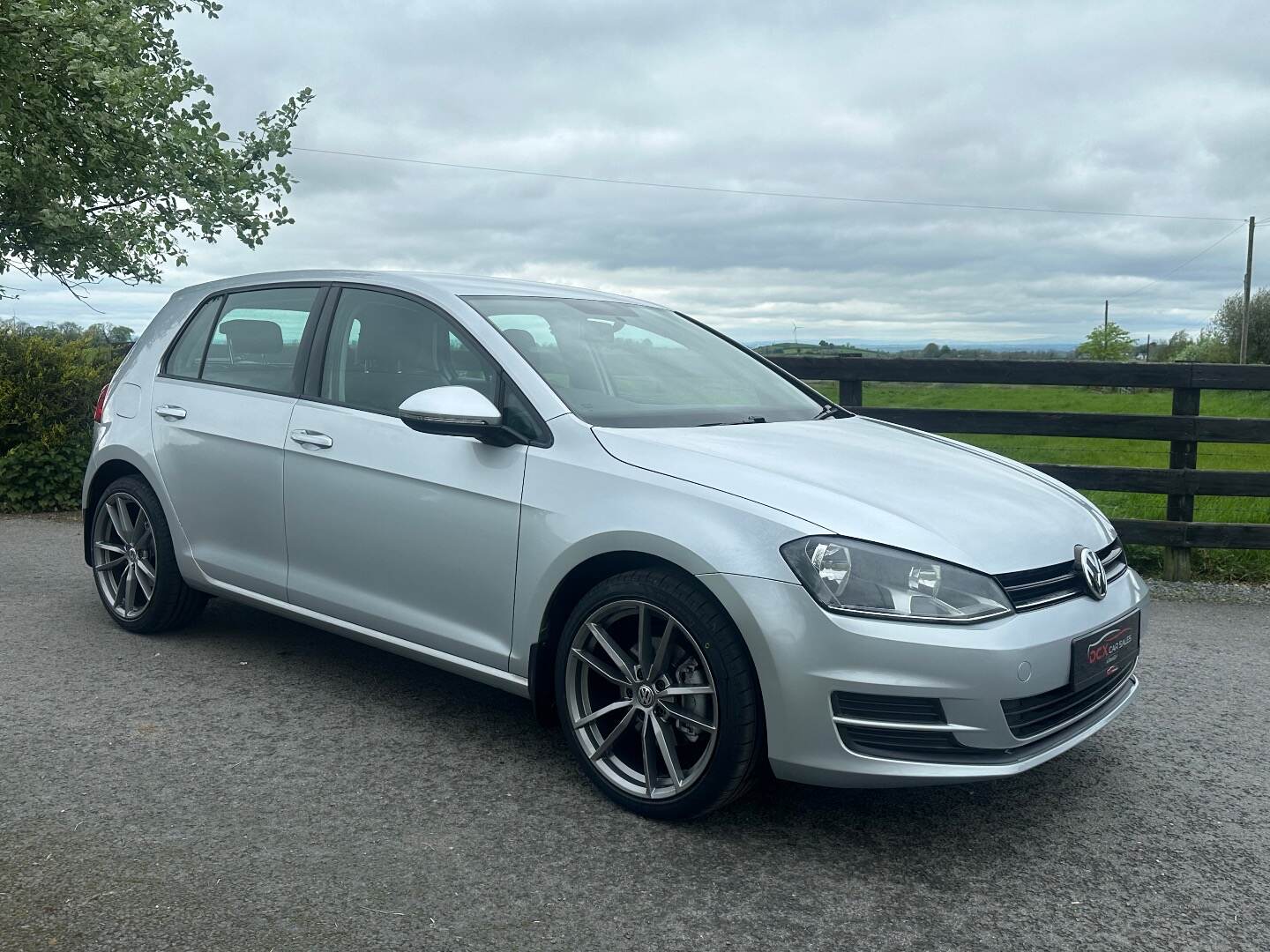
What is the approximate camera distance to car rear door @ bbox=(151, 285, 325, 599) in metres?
4.68

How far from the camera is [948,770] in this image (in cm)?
314

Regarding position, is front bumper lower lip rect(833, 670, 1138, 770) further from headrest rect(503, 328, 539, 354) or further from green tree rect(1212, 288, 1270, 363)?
green tree rect(1212, 288, 1270, 363)

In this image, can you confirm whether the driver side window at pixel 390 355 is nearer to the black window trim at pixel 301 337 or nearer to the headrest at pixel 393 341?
the headrest at pixel 393 341

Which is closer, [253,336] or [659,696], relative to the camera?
[659,696]

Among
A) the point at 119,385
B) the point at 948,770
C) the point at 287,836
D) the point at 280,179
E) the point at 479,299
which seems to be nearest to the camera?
the point at 948,770

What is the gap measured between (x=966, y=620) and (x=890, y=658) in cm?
23

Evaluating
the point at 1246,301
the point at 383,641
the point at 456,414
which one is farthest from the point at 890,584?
the point at 1246,301

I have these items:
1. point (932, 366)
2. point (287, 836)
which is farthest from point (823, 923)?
point (932, 366)

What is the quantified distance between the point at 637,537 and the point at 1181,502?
5363 millimetres

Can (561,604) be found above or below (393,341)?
below

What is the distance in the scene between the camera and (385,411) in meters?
4.30

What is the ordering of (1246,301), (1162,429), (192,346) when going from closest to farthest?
(192,346), (1162,429), (1246,301)

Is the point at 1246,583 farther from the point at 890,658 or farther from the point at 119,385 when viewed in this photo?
the point at 119,385

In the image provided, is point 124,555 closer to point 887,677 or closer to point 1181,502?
point 887,677
